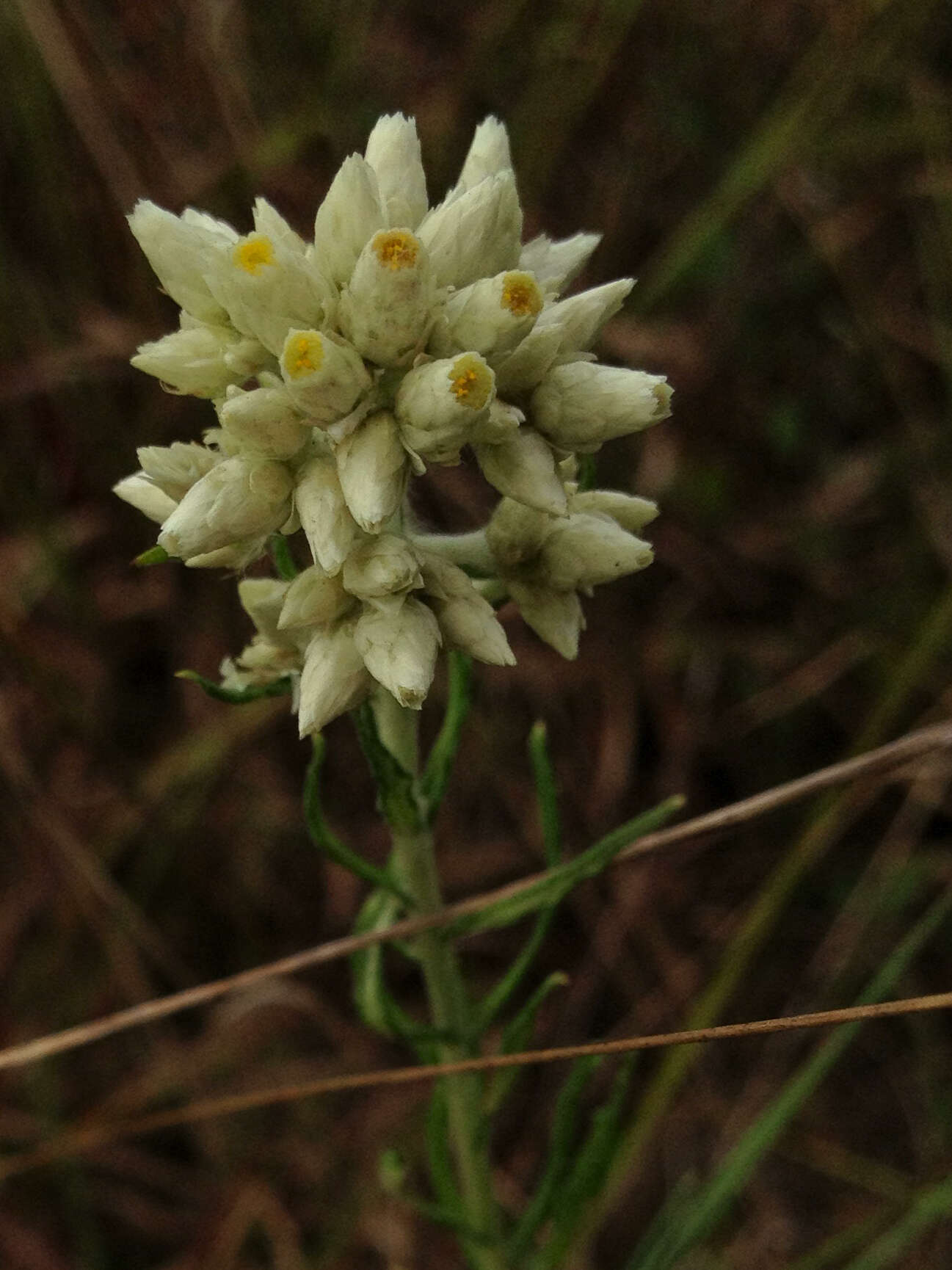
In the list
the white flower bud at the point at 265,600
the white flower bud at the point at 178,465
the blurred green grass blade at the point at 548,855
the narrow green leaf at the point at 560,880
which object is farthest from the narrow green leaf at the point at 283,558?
the narrow green leaf at the point at 560,880

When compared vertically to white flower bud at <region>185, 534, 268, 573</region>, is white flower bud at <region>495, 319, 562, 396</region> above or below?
above

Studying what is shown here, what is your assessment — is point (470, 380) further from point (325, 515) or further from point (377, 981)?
point (377, 981)

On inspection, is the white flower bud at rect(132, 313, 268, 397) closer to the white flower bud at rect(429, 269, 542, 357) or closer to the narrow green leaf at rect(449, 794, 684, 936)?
the white flower bud at rect(429, 269, 542, 357)

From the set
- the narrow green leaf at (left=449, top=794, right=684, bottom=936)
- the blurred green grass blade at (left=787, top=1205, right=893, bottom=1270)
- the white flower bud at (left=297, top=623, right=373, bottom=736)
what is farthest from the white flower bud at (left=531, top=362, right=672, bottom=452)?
the blurred green grass blade at (left=787, top=1205, right=893, bottom=1270)

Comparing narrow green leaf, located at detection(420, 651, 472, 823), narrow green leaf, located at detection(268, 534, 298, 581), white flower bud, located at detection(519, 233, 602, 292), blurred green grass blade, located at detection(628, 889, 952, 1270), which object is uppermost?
white flower bud, located at detection(519, 233, 602, 292)

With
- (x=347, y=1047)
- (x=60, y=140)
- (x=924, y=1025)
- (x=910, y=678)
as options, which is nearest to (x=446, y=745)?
(x=910, y=678)

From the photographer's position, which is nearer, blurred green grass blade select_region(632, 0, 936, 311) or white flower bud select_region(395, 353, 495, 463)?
white flower bud select_region(395, 353, 495, 463)

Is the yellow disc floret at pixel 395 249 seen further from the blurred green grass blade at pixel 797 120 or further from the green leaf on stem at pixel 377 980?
the blurred green grass blade at pixel 797 120
